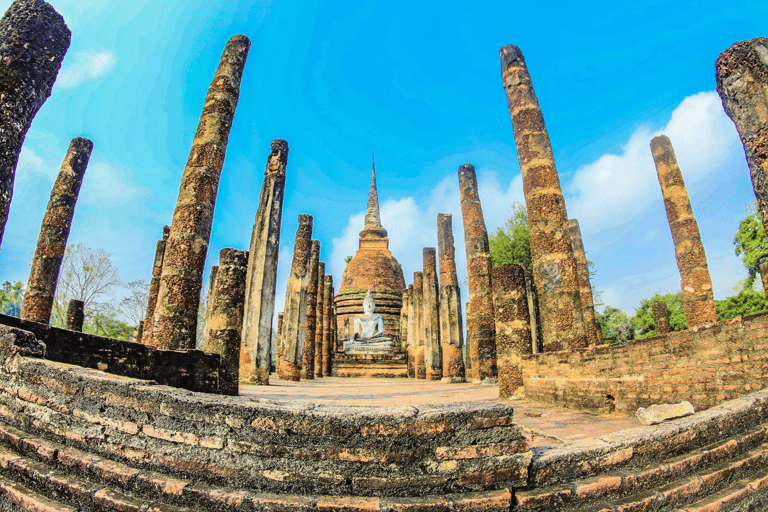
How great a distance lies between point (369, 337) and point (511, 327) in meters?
16.0

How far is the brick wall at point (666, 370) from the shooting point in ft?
11.6

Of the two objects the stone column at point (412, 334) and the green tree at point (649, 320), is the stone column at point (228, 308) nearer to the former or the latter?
the stone column at point (412, 334)

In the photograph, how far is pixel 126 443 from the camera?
6.47 feet

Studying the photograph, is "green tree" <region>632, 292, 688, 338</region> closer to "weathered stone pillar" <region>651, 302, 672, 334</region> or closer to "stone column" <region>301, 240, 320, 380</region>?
"weathered stone pillar" <region>651, 302, 672, 334</region>

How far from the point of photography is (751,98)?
14.2ft

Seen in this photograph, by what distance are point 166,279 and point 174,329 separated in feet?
2.82

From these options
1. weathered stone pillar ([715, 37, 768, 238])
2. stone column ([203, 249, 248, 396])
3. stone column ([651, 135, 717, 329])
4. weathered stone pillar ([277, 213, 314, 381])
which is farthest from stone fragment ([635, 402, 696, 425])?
weathered stone pillar ([277, 213, 314, 381])

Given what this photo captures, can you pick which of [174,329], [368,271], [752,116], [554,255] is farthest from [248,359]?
[368,271]

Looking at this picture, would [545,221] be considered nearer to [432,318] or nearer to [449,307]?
[449,307]

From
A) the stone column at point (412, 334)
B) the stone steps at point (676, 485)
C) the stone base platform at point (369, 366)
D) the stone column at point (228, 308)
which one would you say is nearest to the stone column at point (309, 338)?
the stone column at point (412, 334)

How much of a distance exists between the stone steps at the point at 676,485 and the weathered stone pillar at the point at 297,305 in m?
10.4

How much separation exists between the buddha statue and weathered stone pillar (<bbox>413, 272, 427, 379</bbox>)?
16.9 feet

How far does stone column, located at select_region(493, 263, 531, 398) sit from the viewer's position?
257 inches

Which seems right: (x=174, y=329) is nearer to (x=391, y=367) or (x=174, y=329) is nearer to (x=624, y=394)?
(x=624, y=394)
